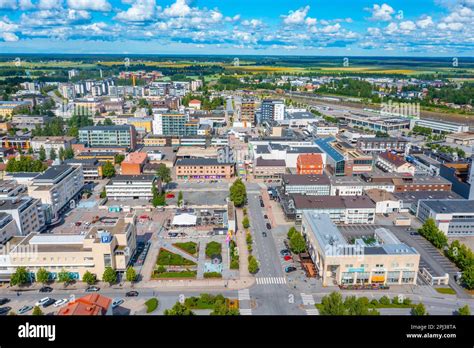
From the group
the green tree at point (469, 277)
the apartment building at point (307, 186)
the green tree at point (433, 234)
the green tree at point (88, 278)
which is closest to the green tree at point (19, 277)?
the green tree at point (88, 278)

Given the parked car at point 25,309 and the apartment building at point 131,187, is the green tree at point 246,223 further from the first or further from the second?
the parked car at point 25,309

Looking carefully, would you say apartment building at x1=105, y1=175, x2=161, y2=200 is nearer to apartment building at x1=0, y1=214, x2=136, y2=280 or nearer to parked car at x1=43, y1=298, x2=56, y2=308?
apartment building at x1=0, y1=214, x2=136, y2=280

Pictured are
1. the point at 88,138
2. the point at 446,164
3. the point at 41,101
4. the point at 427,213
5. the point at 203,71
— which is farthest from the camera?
the point at 203,71

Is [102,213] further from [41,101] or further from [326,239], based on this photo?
[41,101]

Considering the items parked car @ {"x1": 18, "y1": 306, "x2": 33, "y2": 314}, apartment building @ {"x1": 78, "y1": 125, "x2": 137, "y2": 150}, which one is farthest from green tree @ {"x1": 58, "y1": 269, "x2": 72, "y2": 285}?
apartment building @ {"x1": 78, "y1": 125, "x2": 137, "y2": 150}

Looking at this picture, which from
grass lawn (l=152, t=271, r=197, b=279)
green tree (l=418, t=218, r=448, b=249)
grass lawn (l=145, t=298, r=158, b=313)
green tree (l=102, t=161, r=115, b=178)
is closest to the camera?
grass lawn (l=145, t=298, r=158, b=313)
